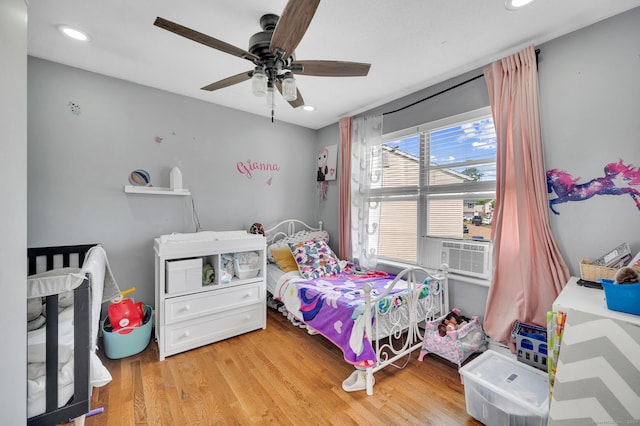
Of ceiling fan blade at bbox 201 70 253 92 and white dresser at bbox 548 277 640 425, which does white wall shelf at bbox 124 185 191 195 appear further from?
white dresser at bbox 548 277 640 425

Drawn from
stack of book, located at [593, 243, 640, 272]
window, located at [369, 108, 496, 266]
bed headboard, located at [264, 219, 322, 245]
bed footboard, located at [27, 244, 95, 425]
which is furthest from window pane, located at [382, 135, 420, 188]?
bed footboard, located at [27, 244, 95, 425]

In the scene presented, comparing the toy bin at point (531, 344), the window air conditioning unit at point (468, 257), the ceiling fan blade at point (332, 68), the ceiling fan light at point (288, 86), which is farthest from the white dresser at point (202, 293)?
the toy bin at point (531, 344)

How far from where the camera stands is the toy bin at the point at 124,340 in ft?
6.97

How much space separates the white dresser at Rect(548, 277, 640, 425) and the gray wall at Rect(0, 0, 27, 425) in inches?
82.0

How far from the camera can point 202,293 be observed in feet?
7.65

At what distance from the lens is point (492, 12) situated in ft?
5.12

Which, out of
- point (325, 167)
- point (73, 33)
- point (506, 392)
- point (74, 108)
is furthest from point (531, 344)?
point (74, 108)

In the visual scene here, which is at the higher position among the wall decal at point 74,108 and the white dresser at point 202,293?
the wall decal at point 74,108

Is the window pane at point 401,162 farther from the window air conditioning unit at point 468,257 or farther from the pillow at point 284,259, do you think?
the pillow at point 284,259

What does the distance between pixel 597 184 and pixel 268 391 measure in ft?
8.22

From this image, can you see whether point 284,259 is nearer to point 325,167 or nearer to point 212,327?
point 212,327

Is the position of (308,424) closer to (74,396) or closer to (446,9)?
(74,396)

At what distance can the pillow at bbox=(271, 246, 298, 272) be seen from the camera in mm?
2951

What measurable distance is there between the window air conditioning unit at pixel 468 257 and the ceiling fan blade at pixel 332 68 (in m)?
1.67
